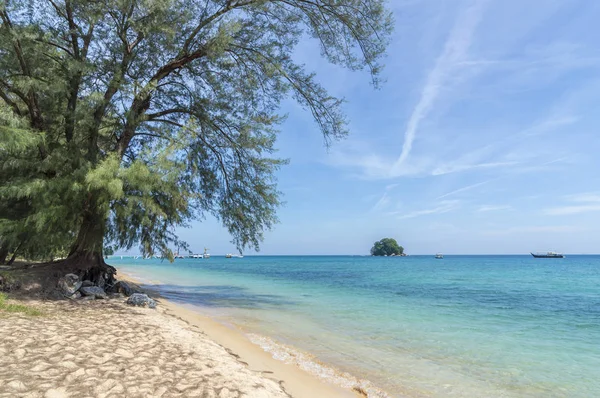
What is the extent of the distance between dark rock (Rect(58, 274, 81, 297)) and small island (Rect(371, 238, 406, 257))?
546 feet

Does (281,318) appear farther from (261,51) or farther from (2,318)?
(261,51)

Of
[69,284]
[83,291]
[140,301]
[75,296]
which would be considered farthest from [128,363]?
[69,284]

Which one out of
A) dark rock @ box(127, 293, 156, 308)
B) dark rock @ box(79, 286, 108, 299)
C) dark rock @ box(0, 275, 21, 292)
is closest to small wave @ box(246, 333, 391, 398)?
dark rock @ box(127, 293, 156, 308)

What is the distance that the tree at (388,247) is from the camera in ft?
553

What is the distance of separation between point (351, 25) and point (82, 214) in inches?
426

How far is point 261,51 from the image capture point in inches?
511

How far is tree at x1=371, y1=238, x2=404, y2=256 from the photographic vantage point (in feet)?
553

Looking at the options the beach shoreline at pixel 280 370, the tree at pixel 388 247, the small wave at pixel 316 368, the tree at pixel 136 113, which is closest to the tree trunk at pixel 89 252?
the tree at pixel 136 113

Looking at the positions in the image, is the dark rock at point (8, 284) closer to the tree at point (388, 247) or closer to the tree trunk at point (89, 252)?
the tree trunk at point (89, 252)

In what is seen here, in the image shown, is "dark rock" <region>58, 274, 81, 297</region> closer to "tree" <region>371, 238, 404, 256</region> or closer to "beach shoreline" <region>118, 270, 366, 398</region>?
"beach shoreline" <region>118, 270, 366, 398</region>

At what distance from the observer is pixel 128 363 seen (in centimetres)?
473

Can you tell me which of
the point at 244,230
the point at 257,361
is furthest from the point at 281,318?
the point at 257,361

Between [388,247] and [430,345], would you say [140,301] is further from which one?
[388,247]

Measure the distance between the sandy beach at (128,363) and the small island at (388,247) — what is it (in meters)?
168
